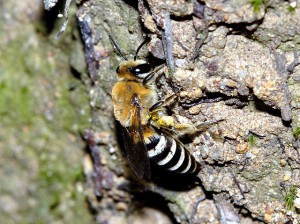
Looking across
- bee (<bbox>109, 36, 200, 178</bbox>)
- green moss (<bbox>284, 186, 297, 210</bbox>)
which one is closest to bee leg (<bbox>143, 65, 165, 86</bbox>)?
bee (<bbox>109, 36, 200, 178</bbox>)

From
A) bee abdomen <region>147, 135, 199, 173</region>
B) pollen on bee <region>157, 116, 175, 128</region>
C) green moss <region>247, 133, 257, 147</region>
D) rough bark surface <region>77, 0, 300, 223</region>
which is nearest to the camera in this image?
rough bark surface <region>77, 0, 300, 223</region>

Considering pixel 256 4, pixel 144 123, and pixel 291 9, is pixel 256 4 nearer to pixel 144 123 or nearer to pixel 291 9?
pixel 291 9

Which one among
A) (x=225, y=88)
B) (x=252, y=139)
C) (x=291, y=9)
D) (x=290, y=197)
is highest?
(x=291, y=9)

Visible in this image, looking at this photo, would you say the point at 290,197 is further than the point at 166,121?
No

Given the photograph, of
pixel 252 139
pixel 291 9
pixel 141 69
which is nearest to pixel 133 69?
pixel 141 69

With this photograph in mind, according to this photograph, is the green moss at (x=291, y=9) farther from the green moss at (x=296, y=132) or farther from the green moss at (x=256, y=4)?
the green moss at (x=296, y=132)

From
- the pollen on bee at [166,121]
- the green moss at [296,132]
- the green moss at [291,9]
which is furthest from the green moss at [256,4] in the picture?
the pollen on bee at [166,121]

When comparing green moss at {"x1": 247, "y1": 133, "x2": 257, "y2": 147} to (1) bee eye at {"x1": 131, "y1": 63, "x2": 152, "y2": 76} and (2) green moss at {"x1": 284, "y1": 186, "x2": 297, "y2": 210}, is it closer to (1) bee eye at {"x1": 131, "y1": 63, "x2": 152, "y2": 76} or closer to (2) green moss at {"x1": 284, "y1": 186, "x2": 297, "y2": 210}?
(2) green moss at {"x1": 284, "y1": 186, "x2": 297, "y2": 210}

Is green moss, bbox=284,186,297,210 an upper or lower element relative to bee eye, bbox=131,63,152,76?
lower
